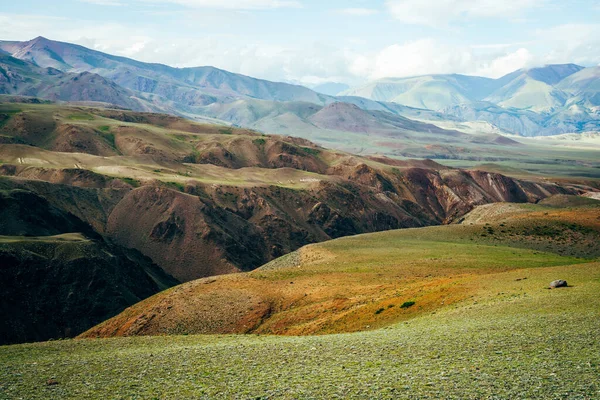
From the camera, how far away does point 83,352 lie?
35562 millimetres

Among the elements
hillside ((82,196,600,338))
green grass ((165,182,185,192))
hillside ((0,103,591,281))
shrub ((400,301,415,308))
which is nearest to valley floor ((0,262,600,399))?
shrub ((400,301,415,308))

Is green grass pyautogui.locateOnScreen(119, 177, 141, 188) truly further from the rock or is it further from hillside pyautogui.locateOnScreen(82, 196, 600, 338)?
the rock

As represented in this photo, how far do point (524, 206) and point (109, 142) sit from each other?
435 feet

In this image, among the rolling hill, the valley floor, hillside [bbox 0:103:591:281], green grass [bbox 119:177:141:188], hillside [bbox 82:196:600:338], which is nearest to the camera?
the valley floor

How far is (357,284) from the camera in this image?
194 ft

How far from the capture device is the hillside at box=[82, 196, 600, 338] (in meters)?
48.3

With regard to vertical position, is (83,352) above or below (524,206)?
above

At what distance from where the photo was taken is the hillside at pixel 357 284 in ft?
158

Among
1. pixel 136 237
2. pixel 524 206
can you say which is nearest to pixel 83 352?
pixel 136 237

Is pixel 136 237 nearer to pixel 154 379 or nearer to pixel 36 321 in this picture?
pixel 36 321

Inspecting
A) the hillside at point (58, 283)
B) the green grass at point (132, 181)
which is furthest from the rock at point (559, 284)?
the green grass at point (132, 181)

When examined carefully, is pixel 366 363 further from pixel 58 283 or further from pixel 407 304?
pixel 58 283

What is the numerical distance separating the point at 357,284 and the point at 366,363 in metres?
31.5

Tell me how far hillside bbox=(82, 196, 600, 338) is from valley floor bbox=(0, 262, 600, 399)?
9.23 meters
